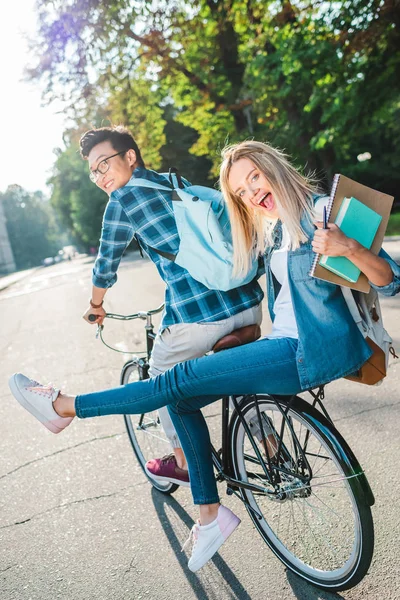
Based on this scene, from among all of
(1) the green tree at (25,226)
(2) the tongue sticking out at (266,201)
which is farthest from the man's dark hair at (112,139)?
(1) the green tree at (25,226)

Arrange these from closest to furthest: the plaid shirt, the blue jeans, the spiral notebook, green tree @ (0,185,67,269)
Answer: the spiral notebook < the blue jeans < the plaid shirt < green tree @ (0,185,67,269)

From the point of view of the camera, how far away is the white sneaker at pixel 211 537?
91.4 inches

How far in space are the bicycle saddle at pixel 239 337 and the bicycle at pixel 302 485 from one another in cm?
25

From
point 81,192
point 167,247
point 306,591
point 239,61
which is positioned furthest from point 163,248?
point 81,192

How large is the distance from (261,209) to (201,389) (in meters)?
0.80

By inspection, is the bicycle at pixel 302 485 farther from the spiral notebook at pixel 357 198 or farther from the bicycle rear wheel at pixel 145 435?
the bicycle rear wheel at pixel 145 435

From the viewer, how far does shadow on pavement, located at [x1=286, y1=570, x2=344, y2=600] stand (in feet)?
7.12

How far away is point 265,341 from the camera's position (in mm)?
2133

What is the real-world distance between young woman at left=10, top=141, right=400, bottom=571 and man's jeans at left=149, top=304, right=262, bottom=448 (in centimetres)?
29

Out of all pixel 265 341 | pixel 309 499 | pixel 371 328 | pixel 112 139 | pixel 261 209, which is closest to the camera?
pixel 371 328

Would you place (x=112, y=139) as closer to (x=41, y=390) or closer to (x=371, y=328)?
(x=41, y=390)

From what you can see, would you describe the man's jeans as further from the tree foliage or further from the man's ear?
the tree foliage

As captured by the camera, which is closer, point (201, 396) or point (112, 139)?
Result: point (201, 396)

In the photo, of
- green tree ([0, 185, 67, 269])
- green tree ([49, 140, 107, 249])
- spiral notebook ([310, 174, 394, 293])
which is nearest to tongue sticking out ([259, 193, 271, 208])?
spiral notebook ([310, 174, 394, 293])
